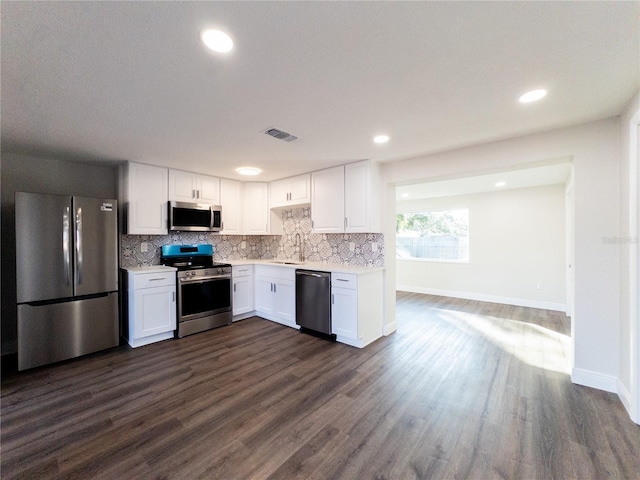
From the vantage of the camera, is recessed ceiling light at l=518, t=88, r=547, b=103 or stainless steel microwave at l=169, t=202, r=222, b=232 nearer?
recessed ceiling light at l=518, t=88, r=547, b=103

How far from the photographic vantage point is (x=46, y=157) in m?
3.41

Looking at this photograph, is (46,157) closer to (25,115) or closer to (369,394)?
(25,115)

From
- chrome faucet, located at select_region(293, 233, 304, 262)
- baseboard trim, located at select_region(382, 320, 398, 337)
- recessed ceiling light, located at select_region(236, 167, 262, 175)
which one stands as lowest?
baseboard trim, located at select_region(382, 320, 398, 337)

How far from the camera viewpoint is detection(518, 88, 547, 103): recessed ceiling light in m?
1.88

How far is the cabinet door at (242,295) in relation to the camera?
431cm

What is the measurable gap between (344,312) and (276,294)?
4.30 feet

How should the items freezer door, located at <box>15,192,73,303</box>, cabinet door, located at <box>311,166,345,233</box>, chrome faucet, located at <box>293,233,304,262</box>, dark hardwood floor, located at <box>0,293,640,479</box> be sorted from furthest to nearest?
chrome faucet, located at <box>293,233,304,262</box> → cabinet door, located at <box>311,166,345,233</box> → freezer door, located at <box>15,192,73,303</box> → dark hardwood floor, located at <box>0,293,640,479</box>

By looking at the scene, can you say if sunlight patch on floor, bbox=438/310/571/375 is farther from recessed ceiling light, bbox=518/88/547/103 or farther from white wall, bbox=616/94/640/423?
recessed ceiling light, bbox=518/88/547/103

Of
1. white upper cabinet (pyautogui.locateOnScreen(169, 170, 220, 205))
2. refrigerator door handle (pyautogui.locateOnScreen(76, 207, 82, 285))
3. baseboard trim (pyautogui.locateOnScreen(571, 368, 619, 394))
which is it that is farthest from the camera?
white upper cabinet (pyautogui.locateOnScreen(169, 170, 220, 205))

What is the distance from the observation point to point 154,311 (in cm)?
346

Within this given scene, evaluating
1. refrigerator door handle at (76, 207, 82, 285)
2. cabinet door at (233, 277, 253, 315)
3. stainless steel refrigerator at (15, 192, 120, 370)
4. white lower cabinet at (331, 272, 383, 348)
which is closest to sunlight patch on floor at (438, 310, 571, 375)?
white lower cabinet at (331, 272, 383, 348)

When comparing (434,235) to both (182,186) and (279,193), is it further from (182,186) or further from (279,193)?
(182,186)

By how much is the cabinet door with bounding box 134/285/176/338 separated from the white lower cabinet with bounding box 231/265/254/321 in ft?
2.99

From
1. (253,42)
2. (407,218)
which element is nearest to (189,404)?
(253,42)
